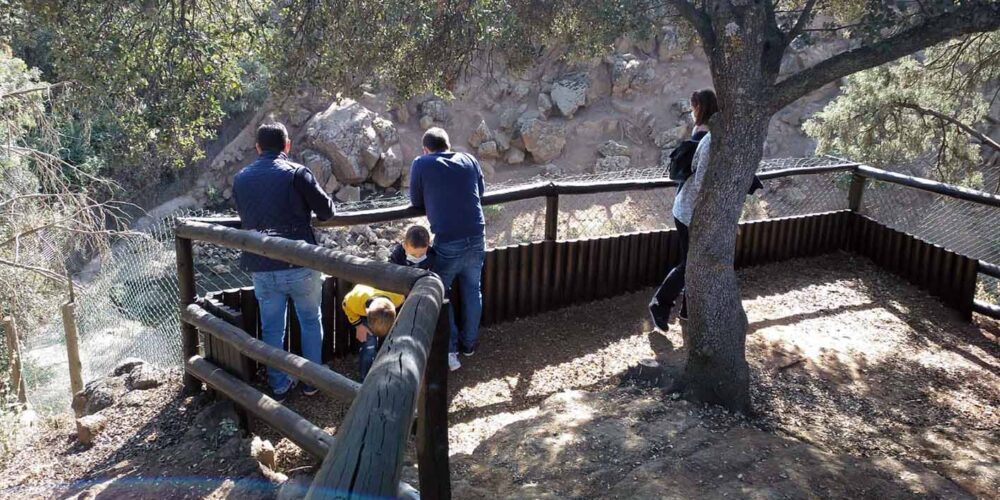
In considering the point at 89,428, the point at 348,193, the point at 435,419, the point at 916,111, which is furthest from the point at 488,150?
the point at 435,419

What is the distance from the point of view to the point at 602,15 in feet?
17.4

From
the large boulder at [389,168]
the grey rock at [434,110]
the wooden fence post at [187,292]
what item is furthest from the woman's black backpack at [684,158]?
the grey rock at [434,110]

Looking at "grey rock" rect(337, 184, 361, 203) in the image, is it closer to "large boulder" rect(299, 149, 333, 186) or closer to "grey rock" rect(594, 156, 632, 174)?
"large boulder" rect(299, 149, 333, 186)

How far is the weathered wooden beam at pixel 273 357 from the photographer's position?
8.28 ft

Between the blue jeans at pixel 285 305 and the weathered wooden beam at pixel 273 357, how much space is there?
0.93 ft

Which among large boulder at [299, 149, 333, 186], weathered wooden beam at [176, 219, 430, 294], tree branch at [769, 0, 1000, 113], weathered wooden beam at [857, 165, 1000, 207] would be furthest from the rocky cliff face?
tree branch at [769, 0, 1000, 113]

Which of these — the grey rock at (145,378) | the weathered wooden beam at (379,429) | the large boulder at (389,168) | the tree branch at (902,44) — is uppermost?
the tree branch at (902,44)

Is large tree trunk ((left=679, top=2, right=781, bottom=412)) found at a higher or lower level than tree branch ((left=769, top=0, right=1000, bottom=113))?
lower

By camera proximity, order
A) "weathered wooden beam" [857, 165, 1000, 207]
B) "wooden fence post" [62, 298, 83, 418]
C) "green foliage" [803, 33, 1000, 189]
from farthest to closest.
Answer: "green foliage" [803, 33, 1000, 189] < "wooden fence post" [62, 298, 83, 418] < "weathered wooden beam" [857, 165, 1000, 207]

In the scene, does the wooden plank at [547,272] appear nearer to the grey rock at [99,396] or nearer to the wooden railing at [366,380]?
the wooden railing at [366,380]

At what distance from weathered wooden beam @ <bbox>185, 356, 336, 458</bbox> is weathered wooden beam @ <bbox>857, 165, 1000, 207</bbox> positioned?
544cm

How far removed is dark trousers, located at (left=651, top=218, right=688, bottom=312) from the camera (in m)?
5.04

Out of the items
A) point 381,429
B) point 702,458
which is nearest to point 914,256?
point 702,458

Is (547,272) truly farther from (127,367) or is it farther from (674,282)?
(127,367)
